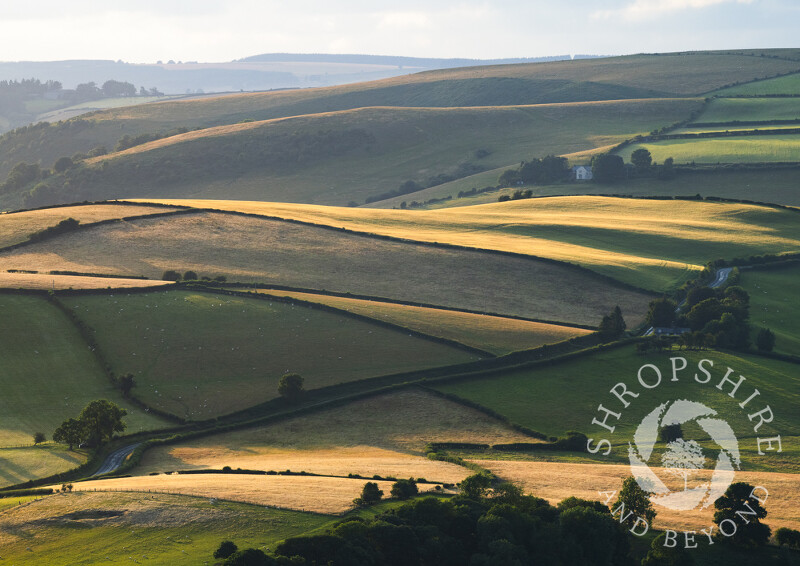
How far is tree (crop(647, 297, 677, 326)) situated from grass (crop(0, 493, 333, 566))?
203 ft

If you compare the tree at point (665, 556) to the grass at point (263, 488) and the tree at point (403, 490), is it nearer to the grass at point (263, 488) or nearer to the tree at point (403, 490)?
the tree at point (403, 490)

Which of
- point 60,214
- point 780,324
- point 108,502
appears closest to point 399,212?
point 60,214

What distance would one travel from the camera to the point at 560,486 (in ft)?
211

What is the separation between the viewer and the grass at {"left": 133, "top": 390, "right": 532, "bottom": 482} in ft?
227

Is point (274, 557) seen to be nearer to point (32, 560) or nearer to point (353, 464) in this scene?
point (32, 560)

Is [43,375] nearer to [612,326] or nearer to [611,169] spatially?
[612,326]

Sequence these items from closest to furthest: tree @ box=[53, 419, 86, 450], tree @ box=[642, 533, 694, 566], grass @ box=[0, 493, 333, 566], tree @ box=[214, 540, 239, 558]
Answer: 1. tree @ box=[214, 540, 239, 558]
2. grass @ box=[0, 493, 333, 566]
3. tree @ box=[642, 533, 694, 566]
4. tree @ box=[53, 419, 86, 450]

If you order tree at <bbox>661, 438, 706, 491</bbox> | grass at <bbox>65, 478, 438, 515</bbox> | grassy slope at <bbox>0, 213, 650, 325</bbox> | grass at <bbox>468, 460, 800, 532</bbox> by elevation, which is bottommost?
tree at <bbox>661, 438, 706, 491</bbox>

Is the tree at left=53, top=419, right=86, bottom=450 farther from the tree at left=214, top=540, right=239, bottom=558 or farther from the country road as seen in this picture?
the tree at left=214, top=540, right=239, bottom=558

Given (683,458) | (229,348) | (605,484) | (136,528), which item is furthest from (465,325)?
(136,528)

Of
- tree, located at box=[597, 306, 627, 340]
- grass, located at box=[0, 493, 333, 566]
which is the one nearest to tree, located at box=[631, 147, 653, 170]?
tree, located at box=[597, 306, 627, 340]

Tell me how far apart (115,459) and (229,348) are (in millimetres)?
22903

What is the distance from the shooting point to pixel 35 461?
70375 millimetres

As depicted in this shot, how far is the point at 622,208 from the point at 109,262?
305 feet
